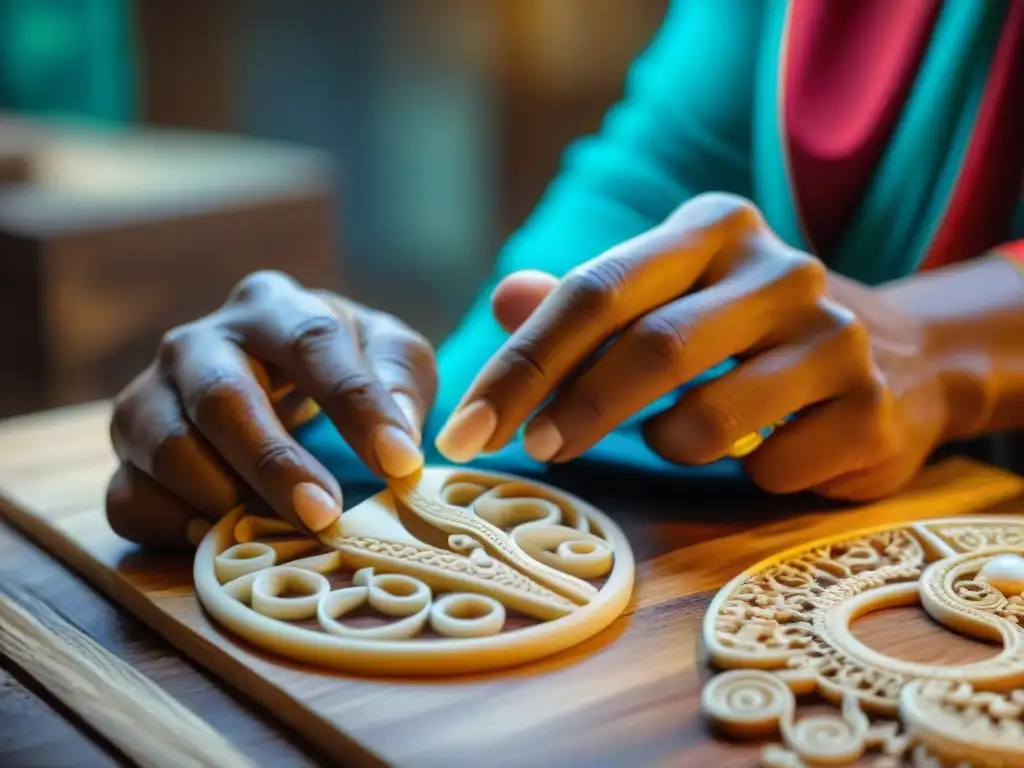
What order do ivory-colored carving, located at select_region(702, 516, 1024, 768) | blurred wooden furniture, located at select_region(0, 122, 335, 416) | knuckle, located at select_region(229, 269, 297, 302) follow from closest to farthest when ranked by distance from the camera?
ivory-colored carving, located at select_region(702, 516, 1024, 768), knuckle, located at select_region(229, 269, 297, 302), blurred wooden furniture, located at select_region(0, 122, 335, 416)

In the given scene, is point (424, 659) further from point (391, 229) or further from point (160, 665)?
point (391, 229)

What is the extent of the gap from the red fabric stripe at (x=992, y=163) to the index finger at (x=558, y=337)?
29cm

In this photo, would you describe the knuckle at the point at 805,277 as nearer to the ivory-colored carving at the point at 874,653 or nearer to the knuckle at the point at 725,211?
the knuckle at the point at 725,211

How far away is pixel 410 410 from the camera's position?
2.48 feet

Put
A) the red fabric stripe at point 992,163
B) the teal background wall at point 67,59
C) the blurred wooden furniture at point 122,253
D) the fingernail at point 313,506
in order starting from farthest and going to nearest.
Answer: the teal background wall at point 67,59, the blurred wooden furniture at point 122,253, the red fabric stripe at point 992,163, the fingernail at point 313,506

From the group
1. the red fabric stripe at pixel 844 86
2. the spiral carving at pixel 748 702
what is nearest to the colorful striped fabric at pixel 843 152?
the red fabric stripe at pixel 844 86

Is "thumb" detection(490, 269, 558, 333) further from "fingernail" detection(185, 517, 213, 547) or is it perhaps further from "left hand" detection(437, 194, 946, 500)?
"fingernail" detection(185, 517, 213, 547)

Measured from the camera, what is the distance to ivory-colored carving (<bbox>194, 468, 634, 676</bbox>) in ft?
1.87

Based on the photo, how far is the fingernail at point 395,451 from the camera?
2.27 ft

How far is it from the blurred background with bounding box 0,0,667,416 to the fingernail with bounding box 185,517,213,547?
858 millimetres

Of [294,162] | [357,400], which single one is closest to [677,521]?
[357,400]

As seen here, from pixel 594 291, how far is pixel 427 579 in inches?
7.3

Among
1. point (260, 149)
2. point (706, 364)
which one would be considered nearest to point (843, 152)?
point (706, 364)

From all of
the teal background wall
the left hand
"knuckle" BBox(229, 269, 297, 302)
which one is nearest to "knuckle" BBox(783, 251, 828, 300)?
the left hand
